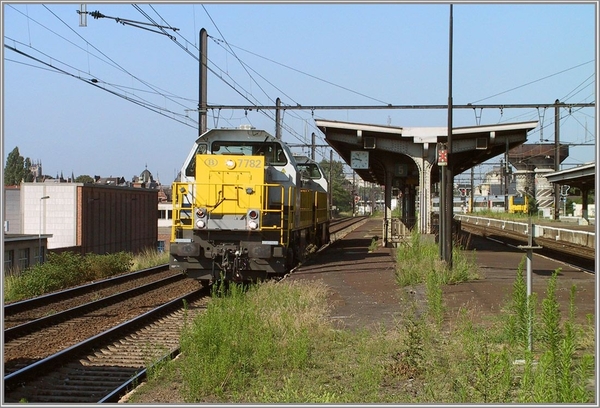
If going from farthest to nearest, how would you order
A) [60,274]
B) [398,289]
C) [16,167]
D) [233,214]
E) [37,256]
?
[16,167], [37,256], [60,274], [233,214], [398,289]

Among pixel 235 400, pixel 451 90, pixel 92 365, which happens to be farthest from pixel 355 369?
pixel 451 90

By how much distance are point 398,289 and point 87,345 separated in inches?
272

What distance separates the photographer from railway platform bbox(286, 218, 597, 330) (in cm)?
1137

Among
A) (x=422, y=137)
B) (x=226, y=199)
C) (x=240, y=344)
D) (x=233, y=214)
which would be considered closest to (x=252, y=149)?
(x=226, y=199)

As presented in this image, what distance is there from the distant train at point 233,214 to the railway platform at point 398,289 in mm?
1507

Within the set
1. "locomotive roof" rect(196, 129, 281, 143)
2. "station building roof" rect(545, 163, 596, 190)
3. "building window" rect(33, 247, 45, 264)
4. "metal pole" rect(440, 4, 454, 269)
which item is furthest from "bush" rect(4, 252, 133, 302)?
"station building roof" rect(545, 163, 596, 190)

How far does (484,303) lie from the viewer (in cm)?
1238

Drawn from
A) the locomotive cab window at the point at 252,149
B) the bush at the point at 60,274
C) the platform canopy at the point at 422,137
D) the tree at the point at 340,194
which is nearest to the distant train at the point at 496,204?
the tree at the point at 340,194

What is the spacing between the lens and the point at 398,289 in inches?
584

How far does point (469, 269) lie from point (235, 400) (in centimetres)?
1049

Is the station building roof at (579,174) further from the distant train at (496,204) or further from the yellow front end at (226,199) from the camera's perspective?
the distant train at (496,204)

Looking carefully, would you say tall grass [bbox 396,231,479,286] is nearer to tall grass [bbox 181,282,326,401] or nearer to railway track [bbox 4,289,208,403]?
tall grass [bbox 181,282,326,401]

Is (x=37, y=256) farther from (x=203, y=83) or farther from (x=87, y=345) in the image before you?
(x=87, y=345)

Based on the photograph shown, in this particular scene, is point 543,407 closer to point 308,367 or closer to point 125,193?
point 308,367
